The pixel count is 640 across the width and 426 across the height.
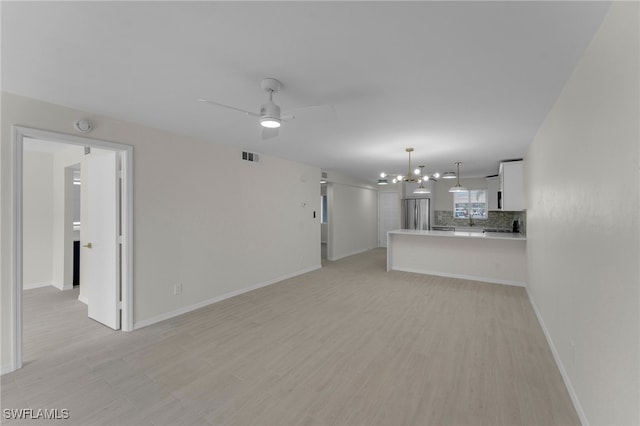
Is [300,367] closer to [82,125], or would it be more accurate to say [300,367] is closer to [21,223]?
[21,223]

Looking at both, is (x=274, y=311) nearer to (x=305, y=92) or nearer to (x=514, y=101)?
(x=305, y=92)

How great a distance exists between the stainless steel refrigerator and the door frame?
8599mm

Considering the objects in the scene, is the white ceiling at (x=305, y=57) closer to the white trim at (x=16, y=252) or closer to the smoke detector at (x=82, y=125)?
the smoke detector at (x=82, y=125)

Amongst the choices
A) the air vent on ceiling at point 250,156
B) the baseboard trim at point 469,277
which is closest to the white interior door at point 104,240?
the air vent on ceiling at point 250,156

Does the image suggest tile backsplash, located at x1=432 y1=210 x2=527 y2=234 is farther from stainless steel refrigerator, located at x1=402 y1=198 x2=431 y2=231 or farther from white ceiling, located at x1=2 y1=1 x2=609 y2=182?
white ceiling, located at x1=2 y1=1 x2=609 y2=182

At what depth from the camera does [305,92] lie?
2.44 m

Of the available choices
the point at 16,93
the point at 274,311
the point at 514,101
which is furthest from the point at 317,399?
the point at 16,93

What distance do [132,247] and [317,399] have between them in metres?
2.86

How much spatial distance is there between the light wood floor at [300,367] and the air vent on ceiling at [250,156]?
2.56 metres

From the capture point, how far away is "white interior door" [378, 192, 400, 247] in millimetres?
10008

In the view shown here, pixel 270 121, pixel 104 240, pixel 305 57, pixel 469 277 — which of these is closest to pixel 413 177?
pixel 469 277

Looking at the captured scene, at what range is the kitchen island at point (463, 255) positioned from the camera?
204 inches

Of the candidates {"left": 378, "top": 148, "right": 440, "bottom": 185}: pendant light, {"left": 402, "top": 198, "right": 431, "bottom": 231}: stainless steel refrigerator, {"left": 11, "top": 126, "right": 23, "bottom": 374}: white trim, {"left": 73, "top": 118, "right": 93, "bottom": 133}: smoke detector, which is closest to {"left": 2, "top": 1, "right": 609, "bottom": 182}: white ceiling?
{"left": 73, "top": 118, "right": 93, "bottom": 133}: smoke detector

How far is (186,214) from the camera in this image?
12.7ft
